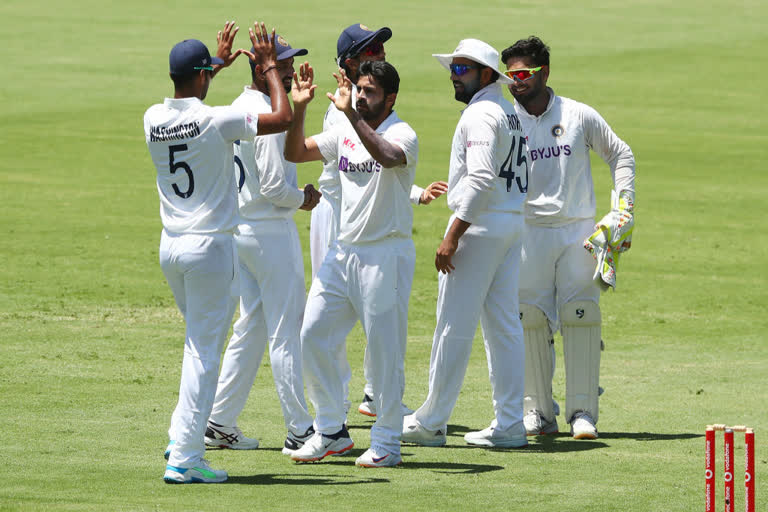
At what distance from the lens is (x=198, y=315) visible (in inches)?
291

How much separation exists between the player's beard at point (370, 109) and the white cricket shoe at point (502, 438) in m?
2.18

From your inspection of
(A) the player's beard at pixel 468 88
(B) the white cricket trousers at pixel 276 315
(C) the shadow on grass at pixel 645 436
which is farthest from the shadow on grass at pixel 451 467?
(A) the player's beard at pixel 468 88

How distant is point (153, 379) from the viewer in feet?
34.8

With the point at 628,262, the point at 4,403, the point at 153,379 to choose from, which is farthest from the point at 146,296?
the point at 628,262

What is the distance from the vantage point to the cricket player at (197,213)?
7230 millimetres

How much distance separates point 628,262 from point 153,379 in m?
8.70

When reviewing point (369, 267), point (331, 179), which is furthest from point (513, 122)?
point (331, 179)

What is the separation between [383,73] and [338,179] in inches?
65.3

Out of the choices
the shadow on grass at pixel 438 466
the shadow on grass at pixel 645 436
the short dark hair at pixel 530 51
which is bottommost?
the shadow on grass at pixel 438 466

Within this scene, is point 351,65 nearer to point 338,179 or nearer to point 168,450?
point 338,179

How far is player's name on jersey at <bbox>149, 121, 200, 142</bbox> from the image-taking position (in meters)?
7.21

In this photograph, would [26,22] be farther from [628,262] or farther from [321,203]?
[321,203]

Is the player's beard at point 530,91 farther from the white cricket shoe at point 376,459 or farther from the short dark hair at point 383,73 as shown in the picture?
the white cricket shoe at point 376,459

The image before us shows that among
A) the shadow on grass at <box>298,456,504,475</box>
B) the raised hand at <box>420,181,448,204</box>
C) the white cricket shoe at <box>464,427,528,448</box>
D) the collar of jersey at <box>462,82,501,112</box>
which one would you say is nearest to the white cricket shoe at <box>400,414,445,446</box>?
the white cricket shoe at <box>464,427,528,448</box>
